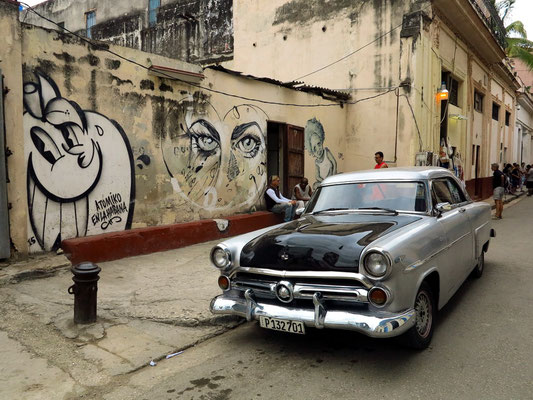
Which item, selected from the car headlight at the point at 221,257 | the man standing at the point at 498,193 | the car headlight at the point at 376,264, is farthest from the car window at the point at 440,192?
the man standing at the point at 498,193

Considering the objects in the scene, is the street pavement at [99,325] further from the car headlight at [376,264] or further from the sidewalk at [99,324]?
the car headlight at [376,264]

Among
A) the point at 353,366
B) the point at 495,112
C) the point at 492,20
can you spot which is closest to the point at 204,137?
the point at 353,366

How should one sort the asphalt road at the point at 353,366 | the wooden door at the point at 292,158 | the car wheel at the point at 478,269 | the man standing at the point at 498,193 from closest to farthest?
the asphalt road at the point at 353,366, the car wheel at the point at 478,269, the wooden door at the point at 292,158, the man standing at the point at 498,193

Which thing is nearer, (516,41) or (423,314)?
(423,314)

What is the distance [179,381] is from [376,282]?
65.2 inches

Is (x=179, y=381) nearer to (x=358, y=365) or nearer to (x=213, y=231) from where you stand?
(x=358, y=365)

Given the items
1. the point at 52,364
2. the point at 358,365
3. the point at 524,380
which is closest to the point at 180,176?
the point at 52,364

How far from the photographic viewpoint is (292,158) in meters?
10.6

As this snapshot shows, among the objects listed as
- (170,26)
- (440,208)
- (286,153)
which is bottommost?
(440,208)

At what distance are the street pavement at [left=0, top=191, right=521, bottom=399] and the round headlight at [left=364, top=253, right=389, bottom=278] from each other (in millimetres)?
1794

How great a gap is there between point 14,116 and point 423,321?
5339 mm

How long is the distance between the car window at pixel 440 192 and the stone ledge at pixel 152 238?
14.4ft

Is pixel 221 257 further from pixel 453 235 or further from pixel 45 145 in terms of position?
pixel 45 145

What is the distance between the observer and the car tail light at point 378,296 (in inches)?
121
